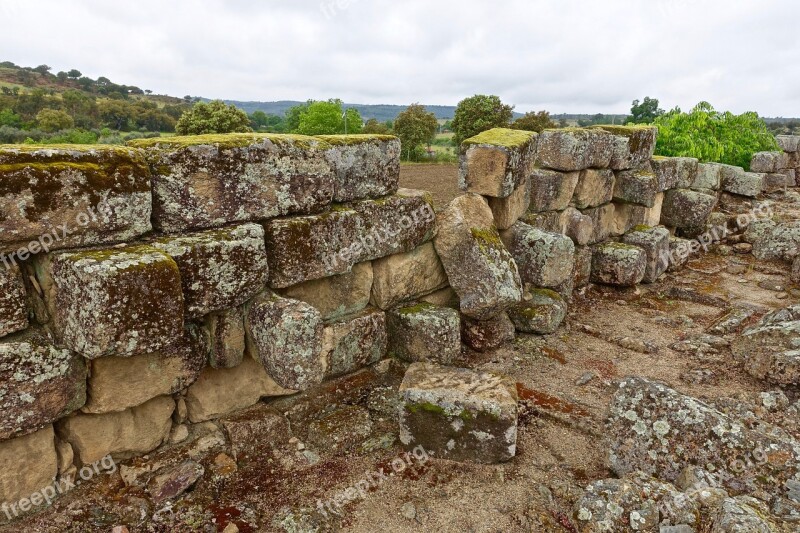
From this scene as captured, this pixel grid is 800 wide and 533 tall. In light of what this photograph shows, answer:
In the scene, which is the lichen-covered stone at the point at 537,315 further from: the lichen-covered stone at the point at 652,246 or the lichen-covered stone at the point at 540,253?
the lichen-covered stone at the point at 652,246

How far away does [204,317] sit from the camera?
13.1ft

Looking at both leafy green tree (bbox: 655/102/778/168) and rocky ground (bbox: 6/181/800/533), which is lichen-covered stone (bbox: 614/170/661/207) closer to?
rocky ground (bbox: 6/181/800/533)

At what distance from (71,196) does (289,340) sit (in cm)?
166

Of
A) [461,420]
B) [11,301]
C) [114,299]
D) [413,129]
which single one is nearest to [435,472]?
[461,420]

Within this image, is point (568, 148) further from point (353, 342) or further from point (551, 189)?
point (353, 342)

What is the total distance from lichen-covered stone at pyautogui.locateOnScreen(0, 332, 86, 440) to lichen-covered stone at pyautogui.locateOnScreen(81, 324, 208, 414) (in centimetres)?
12

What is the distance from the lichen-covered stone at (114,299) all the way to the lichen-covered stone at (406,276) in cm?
212

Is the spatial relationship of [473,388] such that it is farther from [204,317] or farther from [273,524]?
[204,317]

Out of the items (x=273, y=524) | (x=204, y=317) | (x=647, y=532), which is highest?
A: (x=204, y=317)

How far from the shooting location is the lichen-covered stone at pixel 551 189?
7070mm

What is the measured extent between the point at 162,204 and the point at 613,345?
5.06 meters

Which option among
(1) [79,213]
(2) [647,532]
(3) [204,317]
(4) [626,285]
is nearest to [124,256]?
(1) [79,213]

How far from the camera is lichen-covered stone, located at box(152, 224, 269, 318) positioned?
11.8 feet

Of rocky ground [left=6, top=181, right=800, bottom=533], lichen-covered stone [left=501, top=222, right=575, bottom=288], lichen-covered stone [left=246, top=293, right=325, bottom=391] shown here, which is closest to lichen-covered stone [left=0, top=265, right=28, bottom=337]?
rocky ground [left=6, top=181, right=800, bottom=533]
